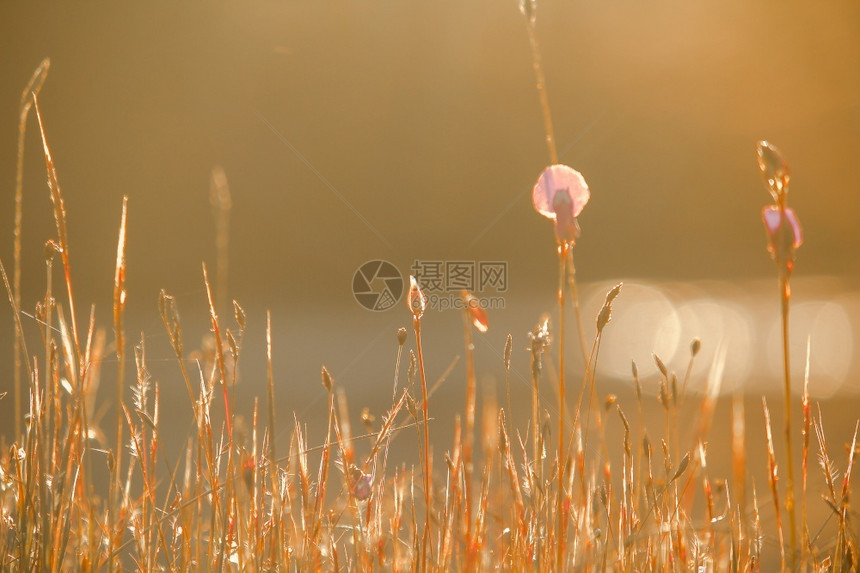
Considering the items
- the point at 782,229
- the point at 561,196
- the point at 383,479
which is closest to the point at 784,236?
the point at 782,229

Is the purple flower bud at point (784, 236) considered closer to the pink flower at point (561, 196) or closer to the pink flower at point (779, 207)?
the pink flower at point (779, 207)

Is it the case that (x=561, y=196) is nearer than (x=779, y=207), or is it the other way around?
(x=779, y=207)

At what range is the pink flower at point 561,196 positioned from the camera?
468 millimetres

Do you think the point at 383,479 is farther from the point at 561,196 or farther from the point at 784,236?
the point at 784,236

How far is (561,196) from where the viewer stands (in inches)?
19.1

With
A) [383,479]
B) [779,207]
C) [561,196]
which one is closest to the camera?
[779,207]

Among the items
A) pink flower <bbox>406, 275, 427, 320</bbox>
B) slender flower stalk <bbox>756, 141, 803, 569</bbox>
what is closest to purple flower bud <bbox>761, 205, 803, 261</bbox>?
slender flower stalk <bbox>756, 141, 803, 569</bbox>

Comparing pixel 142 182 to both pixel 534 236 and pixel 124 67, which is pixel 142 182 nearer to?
pixel 124 67

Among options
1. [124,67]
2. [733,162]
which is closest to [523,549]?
[124,67]

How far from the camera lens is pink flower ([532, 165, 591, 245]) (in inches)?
18.4

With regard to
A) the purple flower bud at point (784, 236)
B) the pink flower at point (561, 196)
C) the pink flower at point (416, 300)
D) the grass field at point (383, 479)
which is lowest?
the grass field at point (383, 479)

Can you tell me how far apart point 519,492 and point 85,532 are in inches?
15.0

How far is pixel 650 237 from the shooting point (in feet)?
37.2

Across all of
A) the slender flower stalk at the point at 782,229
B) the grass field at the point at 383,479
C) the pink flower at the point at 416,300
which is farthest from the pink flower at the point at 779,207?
the pink flower at the point at 416,300
